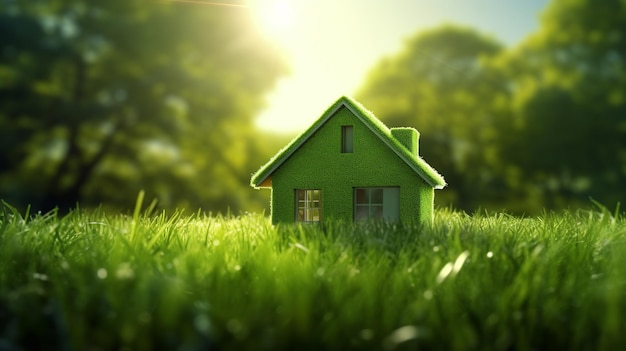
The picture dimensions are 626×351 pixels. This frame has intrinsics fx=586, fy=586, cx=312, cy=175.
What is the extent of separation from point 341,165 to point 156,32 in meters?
16.4

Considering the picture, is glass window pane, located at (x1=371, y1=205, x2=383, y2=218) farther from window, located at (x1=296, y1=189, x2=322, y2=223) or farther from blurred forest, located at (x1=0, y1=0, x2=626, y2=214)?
blurred forest, located at (x1=0, y1=0, x2=626, y2=214)

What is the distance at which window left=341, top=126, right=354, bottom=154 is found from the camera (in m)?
11.6

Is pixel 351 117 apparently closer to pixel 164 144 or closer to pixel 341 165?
pixel 341 165

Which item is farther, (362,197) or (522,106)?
(522,106)

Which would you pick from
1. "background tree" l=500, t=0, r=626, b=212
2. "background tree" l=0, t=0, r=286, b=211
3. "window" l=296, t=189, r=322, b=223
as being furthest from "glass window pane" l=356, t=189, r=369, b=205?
"background tree" l=500, t=0, r=626, b=212

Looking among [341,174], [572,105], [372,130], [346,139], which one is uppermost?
[572,105]

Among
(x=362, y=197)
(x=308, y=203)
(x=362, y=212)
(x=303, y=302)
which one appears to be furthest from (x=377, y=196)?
(x=303, y=302)

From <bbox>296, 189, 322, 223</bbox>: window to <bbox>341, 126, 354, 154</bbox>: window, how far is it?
39.7 inches

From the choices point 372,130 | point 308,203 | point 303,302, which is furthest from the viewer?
point 308,203

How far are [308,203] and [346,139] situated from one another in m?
1.50

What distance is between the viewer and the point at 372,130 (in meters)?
11.2

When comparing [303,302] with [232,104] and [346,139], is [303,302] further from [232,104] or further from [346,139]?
[232,104]

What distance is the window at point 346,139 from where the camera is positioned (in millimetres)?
11570

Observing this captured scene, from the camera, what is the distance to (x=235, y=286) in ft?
14.6
